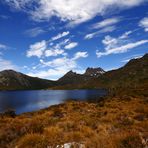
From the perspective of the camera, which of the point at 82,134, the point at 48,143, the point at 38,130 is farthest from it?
the point at 38,130

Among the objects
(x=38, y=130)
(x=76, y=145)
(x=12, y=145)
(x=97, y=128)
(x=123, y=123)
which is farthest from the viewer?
(x=123, y=123)

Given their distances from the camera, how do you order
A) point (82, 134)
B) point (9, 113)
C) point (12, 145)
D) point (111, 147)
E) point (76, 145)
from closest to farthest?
1. point (111, 147)
2. point (76, 145)
3. point (12, 145)
4. point (82, 134)
5. point (9, 113)

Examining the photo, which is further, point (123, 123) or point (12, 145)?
point (123, 123)

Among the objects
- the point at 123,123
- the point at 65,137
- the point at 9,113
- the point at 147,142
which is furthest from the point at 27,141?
the point at 9,113

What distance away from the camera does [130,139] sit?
8.03 meters

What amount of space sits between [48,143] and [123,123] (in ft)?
23.1

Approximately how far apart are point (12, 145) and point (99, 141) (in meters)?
3.44

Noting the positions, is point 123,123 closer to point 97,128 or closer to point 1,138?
point 97,128

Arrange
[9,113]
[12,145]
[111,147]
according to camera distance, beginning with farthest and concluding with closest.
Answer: [9,113], [12,145], [111,147]

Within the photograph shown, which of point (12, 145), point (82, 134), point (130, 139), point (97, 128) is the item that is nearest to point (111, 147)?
point (130, 139)

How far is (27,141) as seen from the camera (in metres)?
9.26

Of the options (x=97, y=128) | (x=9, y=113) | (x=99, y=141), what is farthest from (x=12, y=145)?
(x=9, y=113)

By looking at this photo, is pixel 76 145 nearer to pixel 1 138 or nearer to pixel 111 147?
pixel 111 147

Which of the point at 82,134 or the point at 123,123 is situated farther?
the point at 123,123
